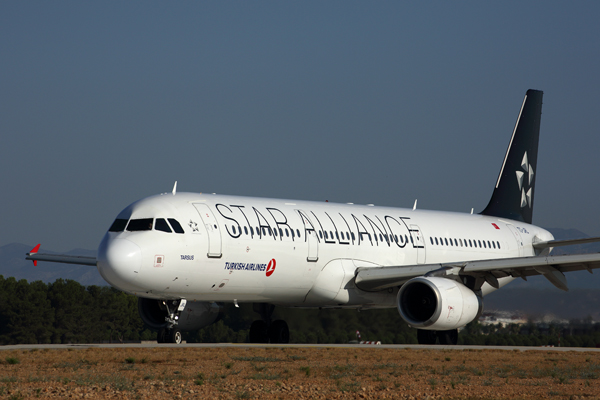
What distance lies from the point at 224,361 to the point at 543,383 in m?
5.73

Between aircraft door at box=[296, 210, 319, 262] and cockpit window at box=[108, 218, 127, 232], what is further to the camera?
aircraft door at box=[296, 210, 319, 262]

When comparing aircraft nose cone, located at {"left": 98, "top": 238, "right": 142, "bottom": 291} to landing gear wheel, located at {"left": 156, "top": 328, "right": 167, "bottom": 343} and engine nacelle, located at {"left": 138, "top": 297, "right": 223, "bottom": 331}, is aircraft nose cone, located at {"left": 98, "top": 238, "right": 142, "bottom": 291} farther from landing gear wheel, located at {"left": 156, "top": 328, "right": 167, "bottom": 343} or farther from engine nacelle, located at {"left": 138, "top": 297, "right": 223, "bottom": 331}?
engine nacelle, located at {"left": 138, "top": 297, "right": 223, "bottom": 331}

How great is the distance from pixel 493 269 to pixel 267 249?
574 centimetres

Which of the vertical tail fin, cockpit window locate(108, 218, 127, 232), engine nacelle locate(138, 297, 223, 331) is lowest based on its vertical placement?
engine nacelle locate(138, 297, 223, 331)

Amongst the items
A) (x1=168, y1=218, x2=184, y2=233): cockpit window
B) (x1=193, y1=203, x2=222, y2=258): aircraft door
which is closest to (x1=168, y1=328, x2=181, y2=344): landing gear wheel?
(x1=193, y1=203, x2=222, y2=258): aircraft door

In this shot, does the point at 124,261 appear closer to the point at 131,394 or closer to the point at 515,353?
the point at 131,394

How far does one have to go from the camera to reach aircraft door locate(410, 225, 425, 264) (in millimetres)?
25000

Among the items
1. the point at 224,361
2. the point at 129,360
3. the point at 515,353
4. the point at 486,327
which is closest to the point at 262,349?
the point at 224,361

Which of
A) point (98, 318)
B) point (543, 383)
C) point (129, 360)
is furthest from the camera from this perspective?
point (98, 318)

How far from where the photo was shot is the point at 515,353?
63.2 ft

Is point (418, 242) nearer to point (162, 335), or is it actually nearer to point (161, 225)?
point (162, 335)

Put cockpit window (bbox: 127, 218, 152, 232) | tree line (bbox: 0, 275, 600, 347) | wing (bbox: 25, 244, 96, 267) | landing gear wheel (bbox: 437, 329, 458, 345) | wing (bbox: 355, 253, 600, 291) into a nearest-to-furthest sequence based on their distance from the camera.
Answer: cockpit window (bbox: 127, 218, 152, 232) → wing (bbox: 355, 253, 600, 291) → wing (bbox: 25, 244, 96, 267) → landing gear wheel (bbox: 437, 329, 458, 345) → tree line (bbox: 0, 275, 600, 347)

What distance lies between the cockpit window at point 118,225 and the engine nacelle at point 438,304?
6.96 metres

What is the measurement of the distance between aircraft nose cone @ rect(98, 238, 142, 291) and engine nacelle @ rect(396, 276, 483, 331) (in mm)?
6687
